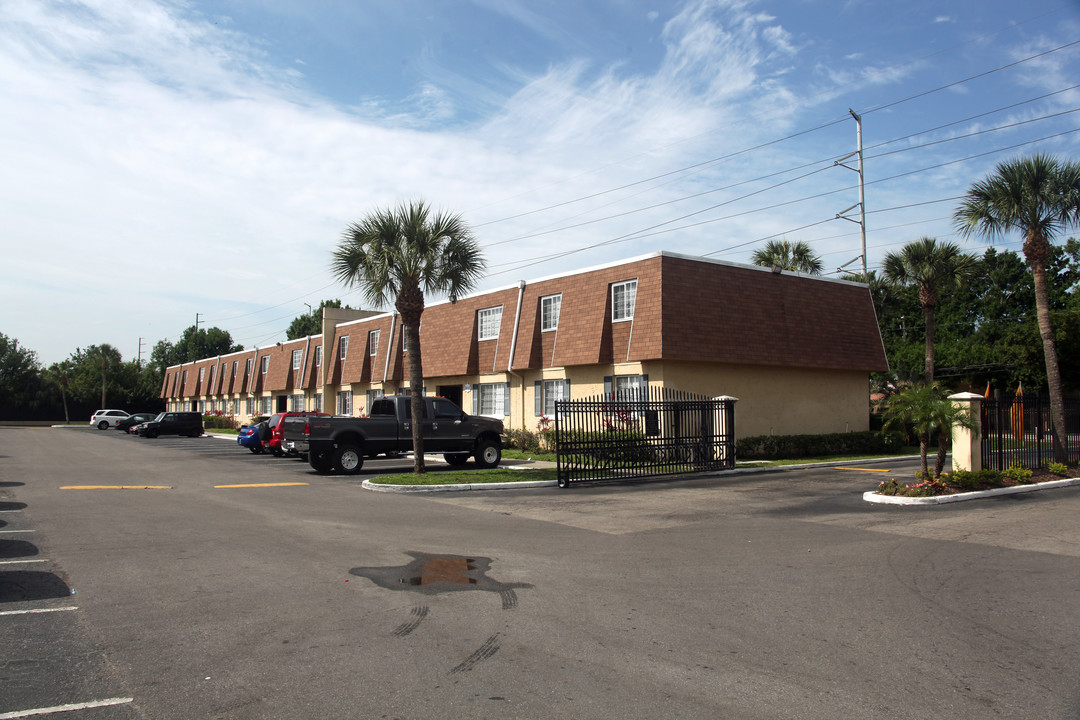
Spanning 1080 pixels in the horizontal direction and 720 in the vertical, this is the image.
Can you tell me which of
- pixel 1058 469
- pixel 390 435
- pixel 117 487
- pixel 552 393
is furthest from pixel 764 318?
pixel 117 487

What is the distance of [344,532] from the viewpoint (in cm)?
1123

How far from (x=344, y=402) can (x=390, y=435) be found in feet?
83.0

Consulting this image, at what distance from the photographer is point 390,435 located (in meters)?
21.7

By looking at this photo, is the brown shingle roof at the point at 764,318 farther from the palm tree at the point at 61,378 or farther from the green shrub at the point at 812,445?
the palm tree at the point at 61,378

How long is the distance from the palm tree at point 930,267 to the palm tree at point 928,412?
14278mm

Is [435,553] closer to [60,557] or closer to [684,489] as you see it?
[60,557]

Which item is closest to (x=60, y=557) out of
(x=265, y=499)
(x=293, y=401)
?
(x=265, y=499)

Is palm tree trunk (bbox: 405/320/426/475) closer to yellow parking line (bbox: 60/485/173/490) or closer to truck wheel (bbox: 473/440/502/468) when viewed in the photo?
truck wheel (bbox: 473/440/502/468)

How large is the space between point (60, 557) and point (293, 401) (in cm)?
4559

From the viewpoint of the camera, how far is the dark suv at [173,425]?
48.9m

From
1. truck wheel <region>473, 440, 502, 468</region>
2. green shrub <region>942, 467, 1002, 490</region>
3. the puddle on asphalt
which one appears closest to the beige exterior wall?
truck wheel <region>473, 440, 502, 468</region>

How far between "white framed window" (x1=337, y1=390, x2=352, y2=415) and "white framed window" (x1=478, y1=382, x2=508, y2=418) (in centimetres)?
1511

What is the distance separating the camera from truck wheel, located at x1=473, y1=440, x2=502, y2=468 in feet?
73.4

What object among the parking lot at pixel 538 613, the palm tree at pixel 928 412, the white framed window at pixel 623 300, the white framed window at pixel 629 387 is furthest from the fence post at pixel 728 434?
the parking lot at pixel 538 613
